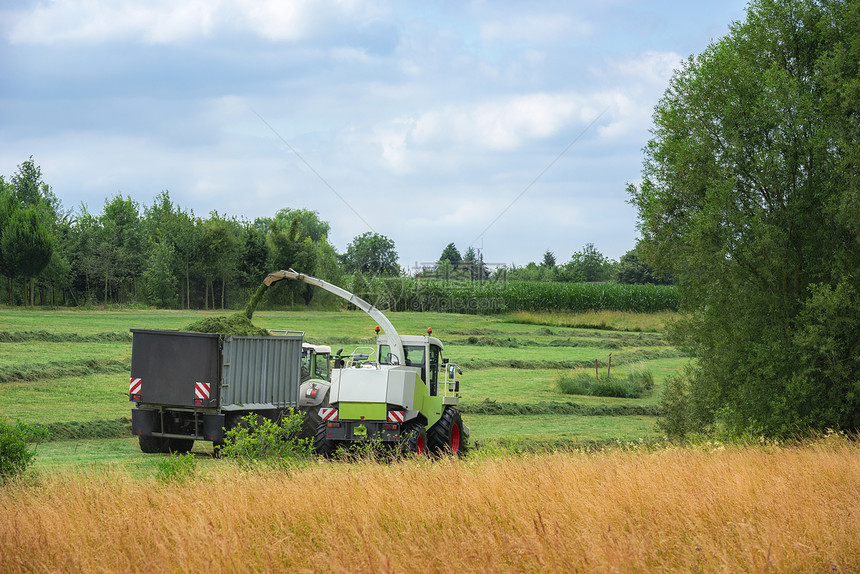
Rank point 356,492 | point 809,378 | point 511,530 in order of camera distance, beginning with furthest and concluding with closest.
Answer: point 809,378
point 356,492
point 511,530

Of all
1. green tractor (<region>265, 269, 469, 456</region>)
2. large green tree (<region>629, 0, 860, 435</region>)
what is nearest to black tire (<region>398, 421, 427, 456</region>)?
green tractor (<region>265, 269, 469, 456</region>)

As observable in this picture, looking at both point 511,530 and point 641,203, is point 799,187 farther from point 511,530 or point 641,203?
point 511,530

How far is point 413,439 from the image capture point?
51.7ft

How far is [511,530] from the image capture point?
7.21m

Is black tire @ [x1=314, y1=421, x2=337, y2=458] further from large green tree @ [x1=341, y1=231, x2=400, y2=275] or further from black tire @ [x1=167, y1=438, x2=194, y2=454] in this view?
large green tree @ [x1=341, y1=231, x2=400, y2=275]

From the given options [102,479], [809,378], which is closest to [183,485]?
[102,479]

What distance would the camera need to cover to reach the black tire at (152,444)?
678 inches

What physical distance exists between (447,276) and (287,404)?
64669 mm

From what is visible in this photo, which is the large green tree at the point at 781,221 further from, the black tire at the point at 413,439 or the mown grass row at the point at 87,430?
the mown grass row at the point at 87,430

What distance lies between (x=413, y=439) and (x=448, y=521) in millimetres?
8243

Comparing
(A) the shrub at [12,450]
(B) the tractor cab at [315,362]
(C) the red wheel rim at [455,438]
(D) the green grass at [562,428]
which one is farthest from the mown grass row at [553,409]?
(A) the shrub at [12,450]

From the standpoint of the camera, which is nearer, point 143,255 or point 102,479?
point 102,479

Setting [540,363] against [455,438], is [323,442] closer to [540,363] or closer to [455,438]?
[455,438]

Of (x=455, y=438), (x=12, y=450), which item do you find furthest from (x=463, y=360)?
(x=12, y=450)
